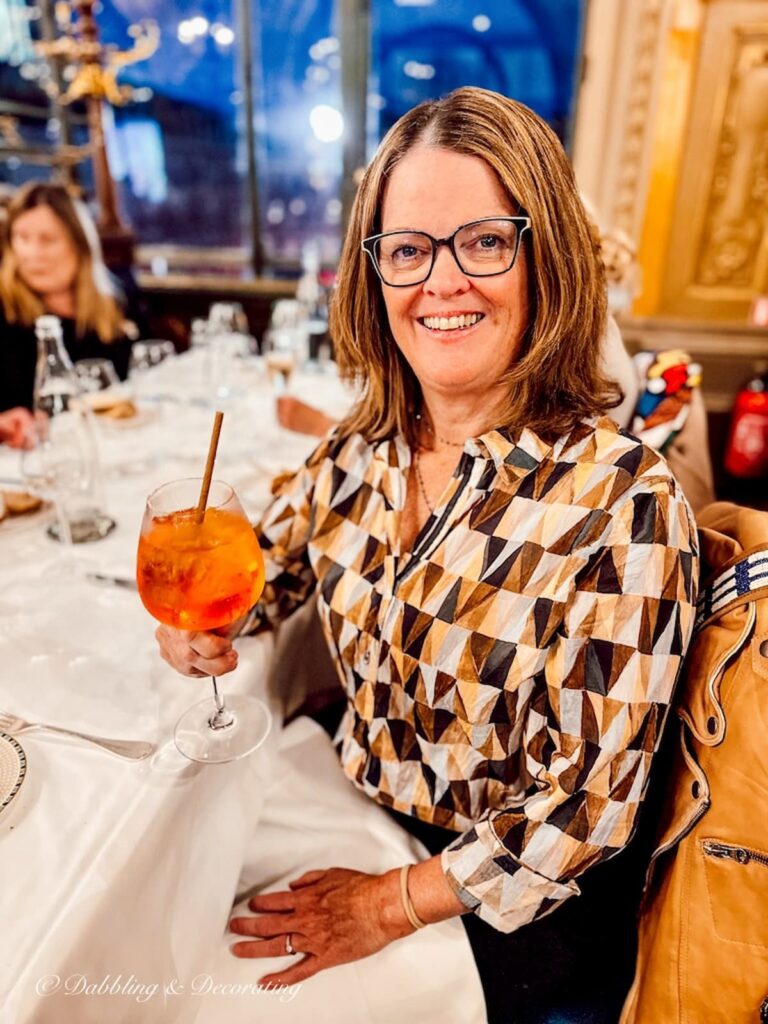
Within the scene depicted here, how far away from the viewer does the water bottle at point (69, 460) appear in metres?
1.43

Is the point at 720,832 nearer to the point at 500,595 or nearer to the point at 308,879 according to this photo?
the point at 500,595

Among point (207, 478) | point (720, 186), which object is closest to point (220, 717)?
point (207, 478)

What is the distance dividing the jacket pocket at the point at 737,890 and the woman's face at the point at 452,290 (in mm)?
696

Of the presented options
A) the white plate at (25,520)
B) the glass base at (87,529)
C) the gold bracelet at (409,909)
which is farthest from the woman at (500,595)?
the white plate at (25,520)

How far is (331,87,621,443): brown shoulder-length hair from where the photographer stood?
3.05ft

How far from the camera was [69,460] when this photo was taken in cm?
145

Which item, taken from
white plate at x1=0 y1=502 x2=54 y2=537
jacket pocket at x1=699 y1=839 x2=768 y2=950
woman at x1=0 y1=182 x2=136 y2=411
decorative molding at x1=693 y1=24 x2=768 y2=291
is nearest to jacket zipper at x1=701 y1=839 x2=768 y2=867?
jacket pocket at x1=699 y1=839 x2=768 y2=950

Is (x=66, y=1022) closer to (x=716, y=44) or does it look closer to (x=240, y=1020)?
(x=240, y=1020)

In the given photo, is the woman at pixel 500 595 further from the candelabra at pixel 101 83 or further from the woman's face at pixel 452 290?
Answer: the candelabra at pixel 101 83

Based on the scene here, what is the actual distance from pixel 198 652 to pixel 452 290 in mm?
626

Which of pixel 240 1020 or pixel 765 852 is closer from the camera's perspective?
pixel 765 852

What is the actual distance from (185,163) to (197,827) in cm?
1115

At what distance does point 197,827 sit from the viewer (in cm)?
91

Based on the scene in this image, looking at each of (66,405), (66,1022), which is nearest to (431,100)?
(66,405)
